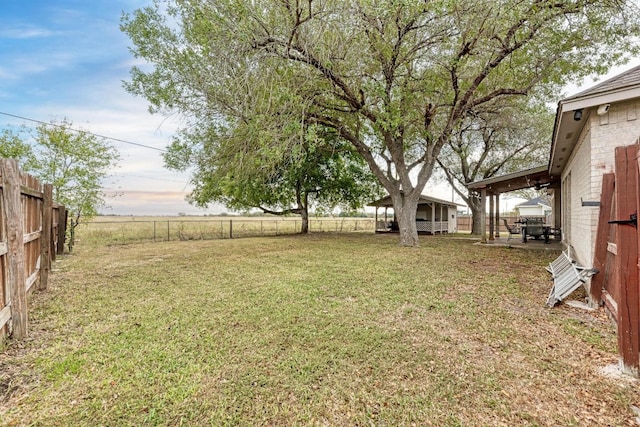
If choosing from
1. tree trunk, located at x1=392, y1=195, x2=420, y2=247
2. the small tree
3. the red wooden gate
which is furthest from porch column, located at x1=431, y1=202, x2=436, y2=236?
the red wooden gate

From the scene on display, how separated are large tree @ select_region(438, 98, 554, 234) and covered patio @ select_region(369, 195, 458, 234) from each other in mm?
1758

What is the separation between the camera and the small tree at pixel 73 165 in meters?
10.4

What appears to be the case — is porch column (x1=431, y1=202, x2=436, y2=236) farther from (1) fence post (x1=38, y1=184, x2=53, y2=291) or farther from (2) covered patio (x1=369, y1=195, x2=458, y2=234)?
(1) fence post (x1=38, y1=184, x2=53, y2=291)

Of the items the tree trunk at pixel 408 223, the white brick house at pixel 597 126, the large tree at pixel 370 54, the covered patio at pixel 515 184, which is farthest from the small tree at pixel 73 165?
the covered patio at pixel 515 184

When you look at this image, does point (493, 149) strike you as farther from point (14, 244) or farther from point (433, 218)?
point (14, 244)

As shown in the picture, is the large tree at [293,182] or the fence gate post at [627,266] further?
the large tree at [293,182]

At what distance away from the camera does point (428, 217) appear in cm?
2211

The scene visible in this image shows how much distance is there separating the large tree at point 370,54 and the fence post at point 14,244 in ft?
16.8

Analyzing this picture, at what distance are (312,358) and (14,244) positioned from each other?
3.23 metres

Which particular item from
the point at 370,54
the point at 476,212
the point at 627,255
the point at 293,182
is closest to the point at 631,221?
the point at 627,255

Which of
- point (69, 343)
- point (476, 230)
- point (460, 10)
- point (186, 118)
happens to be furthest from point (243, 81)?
point (476, 230)

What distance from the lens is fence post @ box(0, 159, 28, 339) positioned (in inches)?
125

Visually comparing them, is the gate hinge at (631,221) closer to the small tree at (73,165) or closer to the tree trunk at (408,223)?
the tree trunk at (408,223)

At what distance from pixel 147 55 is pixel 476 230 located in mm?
20847
